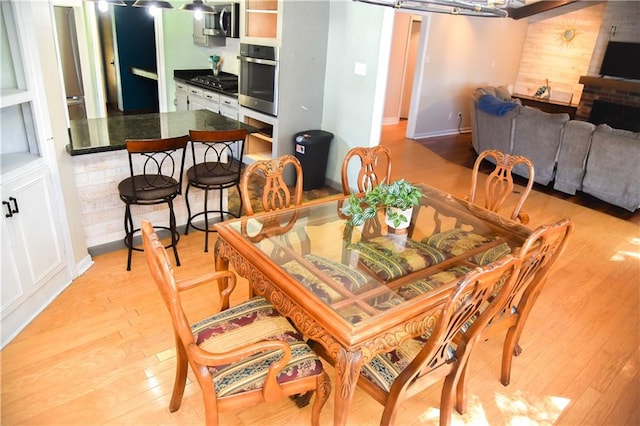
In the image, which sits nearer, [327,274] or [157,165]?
[327,274]

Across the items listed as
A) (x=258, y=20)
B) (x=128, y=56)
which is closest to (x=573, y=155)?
(x=258, y=20)

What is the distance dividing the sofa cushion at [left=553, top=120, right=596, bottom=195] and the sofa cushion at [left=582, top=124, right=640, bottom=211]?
0.07 metres

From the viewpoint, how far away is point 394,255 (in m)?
2.06

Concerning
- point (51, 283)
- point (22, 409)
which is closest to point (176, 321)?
point (22, 409)

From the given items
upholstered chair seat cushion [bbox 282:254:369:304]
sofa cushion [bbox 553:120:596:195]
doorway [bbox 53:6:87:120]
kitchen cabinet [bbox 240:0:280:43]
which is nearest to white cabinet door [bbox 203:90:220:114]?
kitchen cabinet [bbox 240:0:280:43]

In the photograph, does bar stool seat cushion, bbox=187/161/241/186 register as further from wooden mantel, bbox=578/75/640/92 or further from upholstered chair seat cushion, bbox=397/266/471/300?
wooden mantel, bbox=578/75/640/92

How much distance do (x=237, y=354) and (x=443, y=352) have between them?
79 centimetres

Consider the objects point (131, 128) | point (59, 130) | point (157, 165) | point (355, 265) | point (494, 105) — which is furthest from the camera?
point (494, 105)

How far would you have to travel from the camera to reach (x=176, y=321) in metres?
1.40

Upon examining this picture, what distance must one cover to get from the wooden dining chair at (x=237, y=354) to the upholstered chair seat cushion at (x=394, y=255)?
18.4 inches

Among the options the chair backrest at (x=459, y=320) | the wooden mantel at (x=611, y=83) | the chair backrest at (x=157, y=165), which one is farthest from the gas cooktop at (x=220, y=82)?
the wooden mantel at (x=611, y=83)

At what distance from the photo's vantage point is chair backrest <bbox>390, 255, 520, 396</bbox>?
136 centimetres

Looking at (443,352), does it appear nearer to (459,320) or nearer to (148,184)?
(459,320)

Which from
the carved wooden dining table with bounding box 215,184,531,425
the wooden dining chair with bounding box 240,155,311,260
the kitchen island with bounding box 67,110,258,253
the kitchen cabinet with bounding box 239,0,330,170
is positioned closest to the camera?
the carved wooden dining table with bounding box 215,184,531,425
